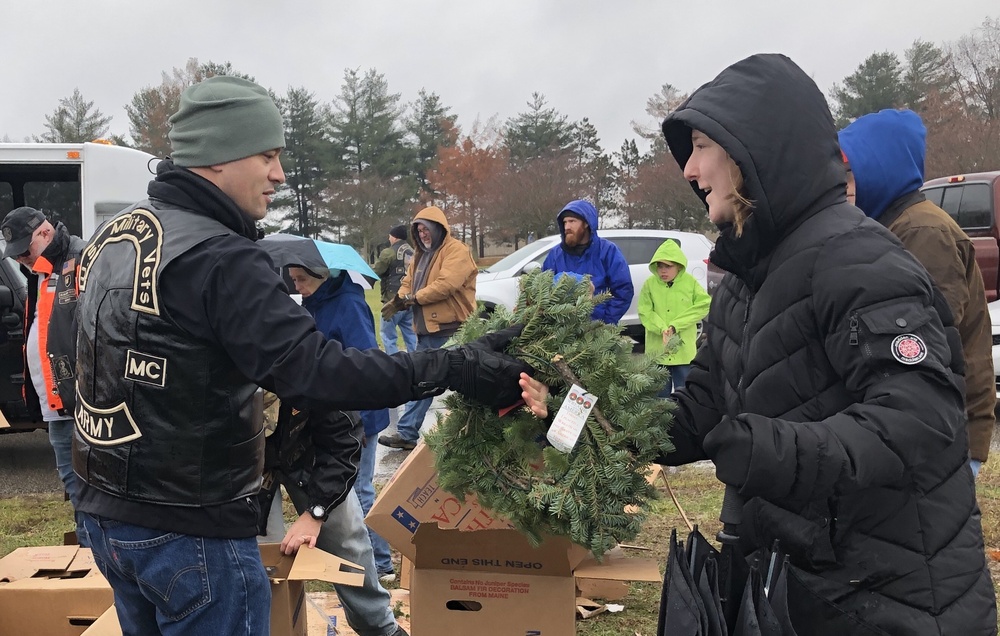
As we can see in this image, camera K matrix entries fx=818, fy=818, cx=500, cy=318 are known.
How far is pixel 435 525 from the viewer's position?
2830 mm

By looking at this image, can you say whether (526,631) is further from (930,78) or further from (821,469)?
(930,78)

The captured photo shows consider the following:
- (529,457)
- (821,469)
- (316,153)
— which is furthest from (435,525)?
(316,153)

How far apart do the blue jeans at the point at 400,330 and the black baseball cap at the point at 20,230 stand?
4785 mm

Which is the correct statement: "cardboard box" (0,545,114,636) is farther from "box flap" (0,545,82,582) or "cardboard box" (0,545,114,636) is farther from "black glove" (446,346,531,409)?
"black glove" (446,346,531,409)

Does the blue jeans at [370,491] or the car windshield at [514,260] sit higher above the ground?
the car windshield at [514,260]

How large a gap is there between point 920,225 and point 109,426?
2403mm

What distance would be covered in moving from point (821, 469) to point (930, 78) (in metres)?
42.0

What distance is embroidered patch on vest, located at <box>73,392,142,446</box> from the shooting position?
1836 millimetres

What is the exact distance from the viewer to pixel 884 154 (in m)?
2.62

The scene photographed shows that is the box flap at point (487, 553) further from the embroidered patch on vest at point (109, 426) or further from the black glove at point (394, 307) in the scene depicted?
the black glove at point (394, 307)

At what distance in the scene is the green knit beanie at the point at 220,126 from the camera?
1989 mm

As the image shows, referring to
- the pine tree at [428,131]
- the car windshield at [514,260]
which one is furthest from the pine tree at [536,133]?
the car windshield at [514,260]

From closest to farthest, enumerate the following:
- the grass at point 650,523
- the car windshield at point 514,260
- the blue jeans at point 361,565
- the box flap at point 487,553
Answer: the box flap at point 487,553, the blue jeans at point 361,565, the grass at point 650,523, the car windshield at point 514,260

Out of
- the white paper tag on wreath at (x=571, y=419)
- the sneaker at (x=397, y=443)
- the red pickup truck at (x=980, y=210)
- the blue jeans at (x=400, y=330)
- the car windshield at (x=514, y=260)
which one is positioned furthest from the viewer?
the car windshield at (x=514, y=260)
